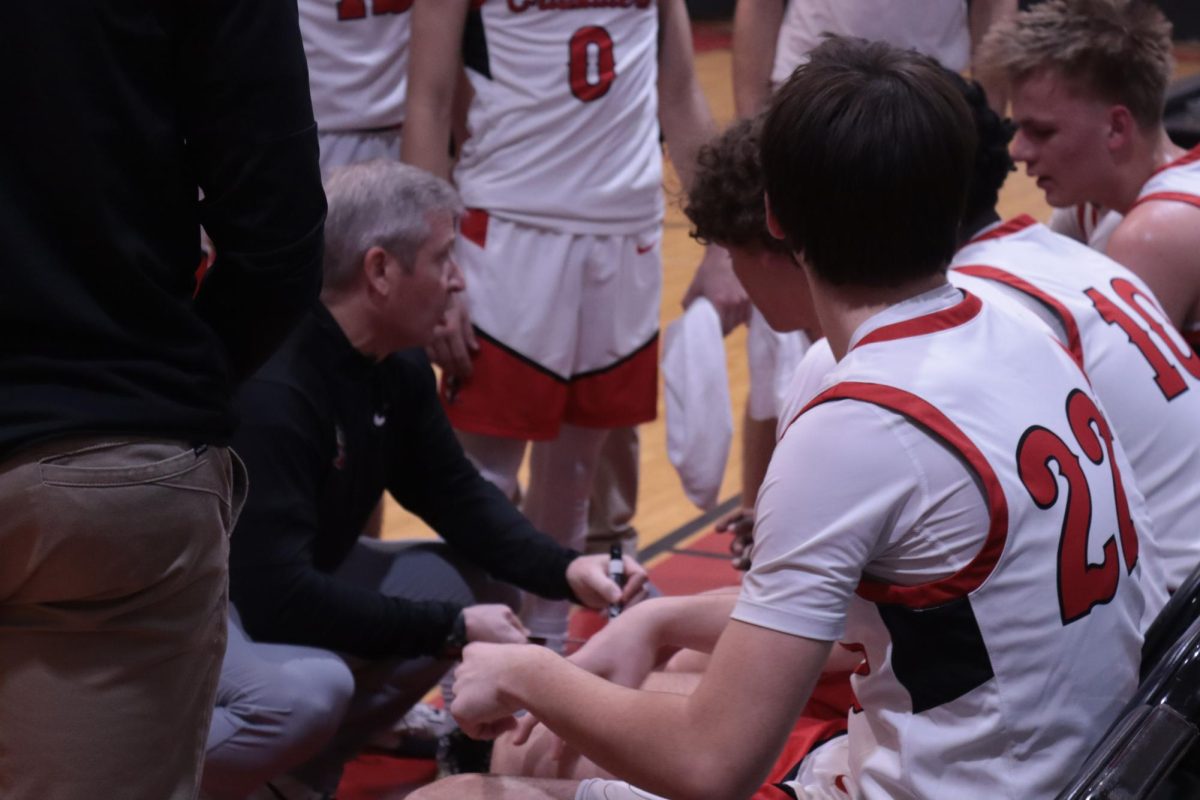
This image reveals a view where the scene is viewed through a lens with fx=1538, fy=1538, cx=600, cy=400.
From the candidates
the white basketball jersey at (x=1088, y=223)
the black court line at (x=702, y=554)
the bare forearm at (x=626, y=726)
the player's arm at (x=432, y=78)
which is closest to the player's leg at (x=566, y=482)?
the player's arm at (x=432, y=78)

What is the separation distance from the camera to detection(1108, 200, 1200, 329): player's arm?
2.51 metres

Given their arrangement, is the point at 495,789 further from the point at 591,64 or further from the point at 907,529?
the point at 591,64

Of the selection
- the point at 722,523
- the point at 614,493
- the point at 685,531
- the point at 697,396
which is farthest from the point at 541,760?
the point at 685,531

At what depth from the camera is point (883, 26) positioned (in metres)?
3.56

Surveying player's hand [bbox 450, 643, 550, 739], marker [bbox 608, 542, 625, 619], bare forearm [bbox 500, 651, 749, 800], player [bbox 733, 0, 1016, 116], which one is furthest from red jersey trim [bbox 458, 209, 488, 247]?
bare forearm [bbox 500, 651, 749, 800]

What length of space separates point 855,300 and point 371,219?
3.85 ft

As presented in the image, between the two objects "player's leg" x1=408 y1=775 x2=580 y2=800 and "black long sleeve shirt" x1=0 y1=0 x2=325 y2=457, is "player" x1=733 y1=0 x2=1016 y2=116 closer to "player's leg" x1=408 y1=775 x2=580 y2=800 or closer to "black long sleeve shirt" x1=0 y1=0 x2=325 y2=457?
"player's leg" x1=408 y1=775 x2=580 y2=800

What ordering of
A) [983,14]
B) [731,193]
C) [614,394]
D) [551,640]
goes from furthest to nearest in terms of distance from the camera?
[983,14] < [614,394] < [551,640] < [731,193]

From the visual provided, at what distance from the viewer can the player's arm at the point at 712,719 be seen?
1346 millimetres

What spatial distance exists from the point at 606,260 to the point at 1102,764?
6.74 feet

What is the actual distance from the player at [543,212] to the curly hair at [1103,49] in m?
0.73

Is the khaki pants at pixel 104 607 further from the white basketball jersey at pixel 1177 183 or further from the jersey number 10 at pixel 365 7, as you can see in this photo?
the jersey number 10 at pixel 365 7

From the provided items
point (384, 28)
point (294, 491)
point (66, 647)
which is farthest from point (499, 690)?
point (384, 28)

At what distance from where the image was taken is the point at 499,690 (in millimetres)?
1673
